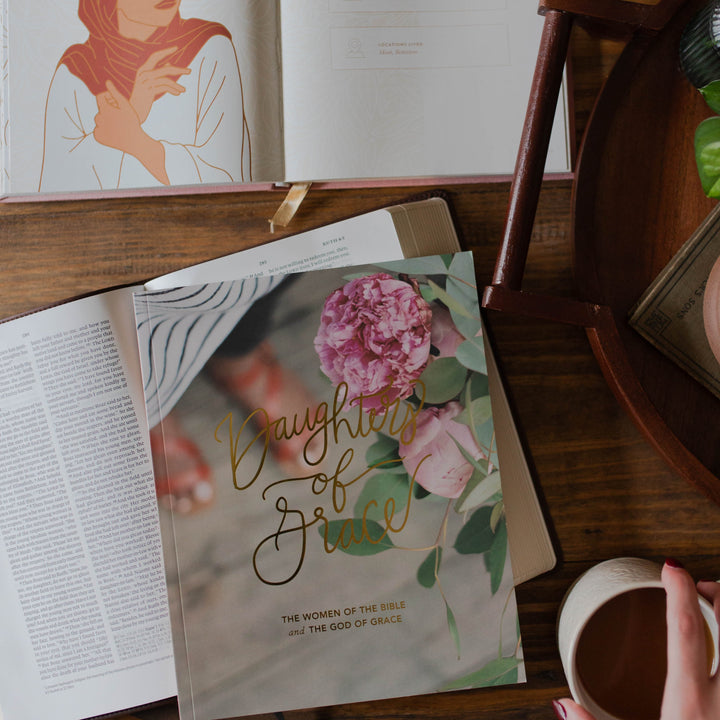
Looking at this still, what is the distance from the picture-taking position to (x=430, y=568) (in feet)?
1.55

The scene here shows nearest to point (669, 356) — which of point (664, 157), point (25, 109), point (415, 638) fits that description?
point (664, 157)

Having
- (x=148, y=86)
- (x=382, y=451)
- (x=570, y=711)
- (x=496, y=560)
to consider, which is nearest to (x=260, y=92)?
(x=148, y=86)

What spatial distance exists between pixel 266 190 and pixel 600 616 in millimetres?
420

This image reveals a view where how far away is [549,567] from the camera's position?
49cm

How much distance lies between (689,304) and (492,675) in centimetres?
32

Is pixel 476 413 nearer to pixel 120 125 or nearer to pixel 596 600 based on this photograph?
pixel 596 600

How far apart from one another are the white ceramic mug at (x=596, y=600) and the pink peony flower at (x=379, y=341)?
193 millimetres

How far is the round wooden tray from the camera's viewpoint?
46cm

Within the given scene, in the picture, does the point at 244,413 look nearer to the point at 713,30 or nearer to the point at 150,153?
the point at 150,153

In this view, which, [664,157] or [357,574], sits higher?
[664,157]

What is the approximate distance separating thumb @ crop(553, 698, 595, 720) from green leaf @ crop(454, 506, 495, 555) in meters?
0.12

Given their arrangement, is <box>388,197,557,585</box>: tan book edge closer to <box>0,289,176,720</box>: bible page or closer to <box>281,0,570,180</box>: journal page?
<box>281,0,570,180</box>: journal page

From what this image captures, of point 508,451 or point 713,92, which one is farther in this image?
point 508,451

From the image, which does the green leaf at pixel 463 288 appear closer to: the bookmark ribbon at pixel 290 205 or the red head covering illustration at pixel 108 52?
the bookmark ribbon at pixel 290 205
